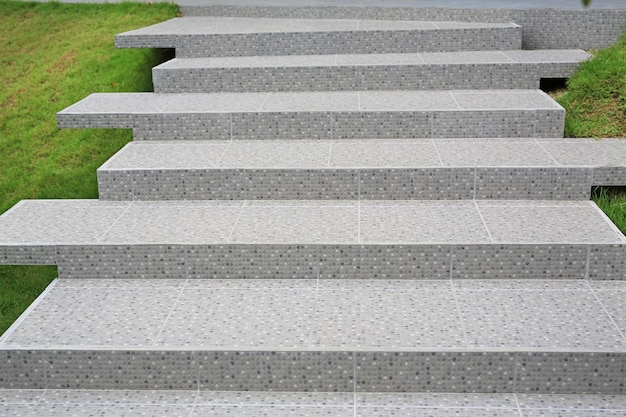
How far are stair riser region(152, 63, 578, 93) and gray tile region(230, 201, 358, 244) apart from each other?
63.9 inches

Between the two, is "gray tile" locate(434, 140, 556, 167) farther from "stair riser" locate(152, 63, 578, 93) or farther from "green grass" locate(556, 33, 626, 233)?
"stair riser" locate(152, 63, 578, 93)

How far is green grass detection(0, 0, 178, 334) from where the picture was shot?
17.0ft

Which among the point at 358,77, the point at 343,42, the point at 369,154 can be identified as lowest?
the point at 369,154

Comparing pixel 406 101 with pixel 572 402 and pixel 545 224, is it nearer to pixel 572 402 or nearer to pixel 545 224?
pixel 545 224

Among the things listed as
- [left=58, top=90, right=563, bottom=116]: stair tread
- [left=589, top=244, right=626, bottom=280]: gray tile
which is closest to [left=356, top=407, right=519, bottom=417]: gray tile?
[left=589, top=244, right=626, bottom=280]: gray tile

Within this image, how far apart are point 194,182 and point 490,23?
3.43 m

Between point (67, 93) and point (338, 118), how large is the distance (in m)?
2.58

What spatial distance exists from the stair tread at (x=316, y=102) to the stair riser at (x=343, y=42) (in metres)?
0.75

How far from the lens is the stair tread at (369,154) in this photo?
173 inches

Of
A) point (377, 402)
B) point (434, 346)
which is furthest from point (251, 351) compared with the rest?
point (434, 346)

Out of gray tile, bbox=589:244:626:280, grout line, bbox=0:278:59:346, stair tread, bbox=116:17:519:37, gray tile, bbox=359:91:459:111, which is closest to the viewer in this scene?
grout line, bbox=0:278:59:346

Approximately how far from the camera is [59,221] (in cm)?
417

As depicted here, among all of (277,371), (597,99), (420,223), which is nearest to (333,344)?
(277,371)

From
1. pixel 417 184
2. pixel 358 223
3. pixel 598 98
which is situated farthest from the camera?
pixel 598 98
